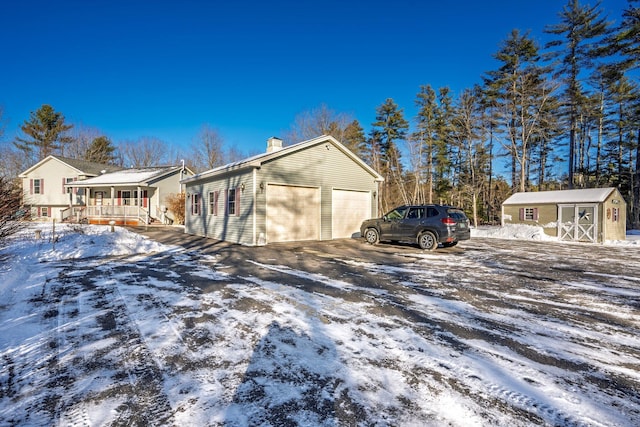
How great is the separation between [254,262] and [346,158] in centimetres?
780

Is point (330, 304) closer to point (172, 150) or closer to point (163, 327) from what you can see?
point (163, 327)

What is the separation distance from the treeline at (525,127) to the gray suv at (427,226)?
1170cm

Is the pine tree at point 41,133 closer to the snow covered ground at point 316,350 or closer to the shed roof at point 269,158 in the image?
the shed roof at point 269,158

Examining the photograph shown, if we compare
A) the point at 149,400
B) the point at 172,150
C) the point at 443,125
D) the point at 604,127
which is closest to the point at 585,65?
the point at 604,127

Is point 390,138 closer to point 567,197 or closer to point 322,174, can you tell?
point 567,197

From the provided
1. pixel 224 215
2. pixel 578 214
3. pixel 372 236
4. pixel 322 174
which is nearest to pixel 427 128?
pixel 578 214

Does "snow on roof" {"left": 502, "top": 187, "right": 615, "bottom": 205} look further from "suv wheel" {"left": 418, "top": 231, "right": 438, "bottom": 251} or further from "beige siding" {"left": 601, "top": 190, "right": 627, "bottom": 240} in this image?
"suv wheel" {"left": 418, "top": 231, "right": 438, "bottom": 251}

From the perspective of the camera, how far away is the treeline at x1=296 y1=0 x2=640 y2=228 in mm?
21797

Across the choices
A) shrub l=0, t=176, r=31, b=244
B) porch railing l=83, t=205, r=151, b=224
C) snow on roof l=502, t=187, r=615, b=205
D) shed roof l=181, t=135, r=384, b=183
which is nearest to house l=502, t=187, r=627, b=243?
snow on roof l=502, t=187, r=615, b=205

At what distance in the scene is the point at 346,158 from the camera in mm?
14164

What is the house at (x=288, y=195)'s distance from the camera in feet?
37.8

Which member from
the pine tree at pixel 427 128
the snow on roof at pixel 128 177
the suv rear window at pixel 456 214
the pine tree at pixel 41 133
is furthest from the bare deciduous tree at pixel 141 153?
the suv rear window at pixel 456 214

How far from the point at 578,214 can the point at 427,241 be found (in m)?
11.1

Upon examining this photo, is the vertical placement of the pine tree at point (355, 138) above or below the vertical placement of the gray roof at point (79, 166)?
above
